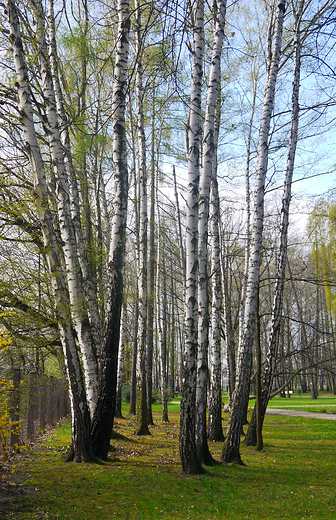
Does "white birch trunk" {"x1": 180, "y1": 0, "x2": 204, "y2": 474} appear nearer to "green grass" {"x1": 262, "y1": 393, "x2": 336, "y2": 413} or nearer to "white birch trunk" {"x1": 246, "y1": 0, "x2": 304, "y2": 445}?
"white birch trunk" {"x1": 246, "y1": 0, "x2": 304, "y2": 445}

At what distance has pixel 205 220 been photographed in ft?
23.3

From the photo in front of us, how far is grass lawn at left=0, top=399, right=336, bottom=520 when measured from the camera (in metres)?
4.53

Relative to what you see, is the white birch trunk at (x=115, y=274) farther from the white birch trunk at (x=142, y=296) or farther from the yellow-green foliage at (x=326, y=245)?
the yellow-green foliage at (x=326, y=245)

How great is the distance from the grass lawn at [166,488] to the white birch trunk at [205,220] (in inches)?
32.6

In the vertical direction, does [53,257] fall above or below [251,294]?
above

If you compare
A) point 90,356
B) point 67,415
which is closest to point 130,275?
point 67,415

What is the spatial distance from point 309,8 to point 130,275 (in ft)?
43.4

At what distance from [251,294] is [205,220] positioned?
5.46 feet

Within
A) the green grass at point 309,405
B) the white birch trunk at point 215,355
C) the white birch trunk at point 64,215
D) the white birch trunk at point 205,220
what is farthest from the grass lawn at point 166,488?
the green grass at point 309,405

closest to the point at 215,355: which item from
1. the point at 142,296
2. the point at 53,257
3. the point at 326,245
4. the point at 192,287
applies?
the point at 142,296

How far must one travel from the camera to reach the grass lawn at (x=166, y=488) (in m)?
4.53

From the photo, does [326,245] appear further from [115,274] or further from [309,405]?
[115,274]

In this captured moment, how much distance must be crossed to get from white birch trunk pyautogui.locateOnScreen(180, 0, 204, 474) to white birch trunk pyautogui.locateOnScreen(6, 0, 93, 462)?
1.53 meters

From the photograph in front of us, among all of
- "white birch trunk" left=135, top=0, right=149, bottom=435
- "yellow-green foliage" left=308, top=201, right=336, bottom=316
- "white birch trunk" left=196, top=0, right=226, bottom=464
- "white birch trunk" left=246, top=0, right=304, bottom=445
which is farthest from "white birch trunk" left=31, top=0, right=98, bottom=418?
"yellow-green foliage" left=308, top=201, right=336, bottom=316
